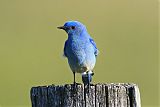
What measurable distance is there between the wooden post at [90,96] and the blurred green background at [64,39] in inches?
232

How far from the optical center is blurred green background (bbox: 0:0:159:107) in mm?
15195

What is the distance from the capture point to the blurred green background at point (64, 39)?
15195 millimetres

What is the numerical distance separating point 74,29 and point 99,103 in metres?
2.77

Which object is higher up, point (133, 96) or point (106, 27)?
point (106, 27)

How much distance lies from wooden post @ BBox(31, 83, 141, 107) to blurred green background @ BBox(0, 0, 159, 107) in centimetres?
589

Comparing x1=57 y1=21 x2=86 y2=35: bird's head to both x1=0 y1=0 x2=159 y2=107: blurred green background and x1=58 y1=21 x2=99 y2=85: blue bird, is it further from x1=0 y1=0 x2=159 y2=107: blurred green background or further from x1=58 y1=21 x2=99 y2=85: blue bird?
x1=0 y1=0 x2=159 y2=107: blurred green background

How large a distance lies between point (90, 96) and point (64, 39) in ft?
37.4

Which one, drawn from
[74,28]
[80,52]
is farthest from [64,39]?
[80,52]

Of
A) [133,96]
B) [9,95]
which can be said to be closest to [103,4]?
[9,95]

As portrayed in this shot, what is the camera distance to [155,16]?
20172mm

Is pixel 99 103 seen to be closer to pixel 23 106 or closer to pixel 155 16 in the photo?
pixel 23 106

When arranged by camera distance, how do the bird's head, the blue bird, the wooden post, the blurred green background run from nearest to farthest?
the wooden post, the blue bird, the bird's head, the blurred green background

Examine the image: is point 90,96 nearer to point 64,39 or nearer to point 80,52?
point 80,52

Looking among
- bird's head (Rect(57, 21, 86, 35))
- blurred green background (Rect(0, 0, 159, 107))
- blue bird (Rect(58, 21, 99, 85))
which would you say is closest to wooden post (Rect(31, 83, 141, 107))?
blue bird (Rect(58, 21, 99, 85))
